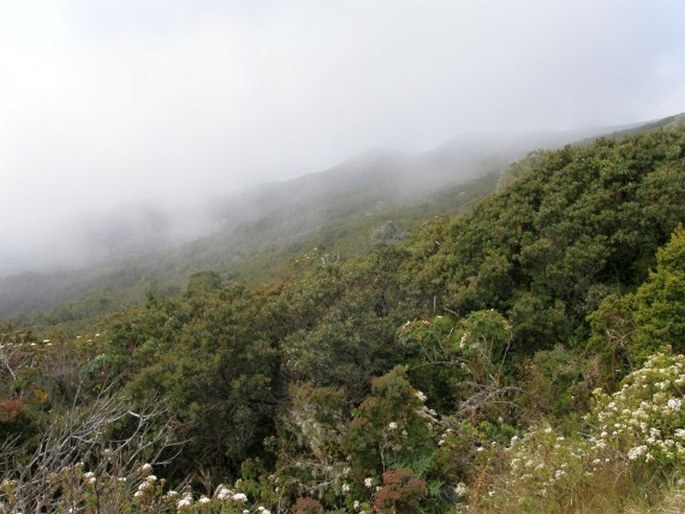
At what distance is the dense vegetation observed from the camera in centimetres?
505

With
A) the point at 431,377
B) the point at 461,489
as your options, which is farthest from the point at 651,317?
the point at 461,489

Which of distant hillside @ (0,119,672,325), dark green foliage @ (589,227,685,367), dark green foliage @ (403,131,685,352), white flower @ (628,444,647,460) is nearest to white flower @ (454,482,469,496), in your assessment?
white flower @ (628,444,647,460)

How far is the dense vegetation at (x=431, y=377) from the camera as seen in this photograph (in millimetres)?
5047

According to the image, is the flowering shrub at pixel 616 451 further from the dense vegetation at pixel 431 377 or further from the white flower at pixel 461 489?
the white flower at pixel 461 489

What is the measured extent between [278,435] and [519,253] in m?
6.34

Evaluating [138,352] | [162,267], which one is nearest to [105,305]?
[162,267]

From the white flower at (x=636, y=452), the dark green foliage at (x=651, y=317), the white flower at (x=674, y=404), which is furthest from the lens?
the dark green foliage at (x=651, y=317)

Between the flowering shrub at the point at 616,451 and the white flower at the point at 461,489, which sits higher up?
the flowering shrub at the point at 616,451

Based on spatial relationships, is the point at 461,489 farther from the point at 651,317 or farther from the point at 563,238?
the point at 563,238

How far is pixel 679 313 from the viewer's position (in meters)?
7.04

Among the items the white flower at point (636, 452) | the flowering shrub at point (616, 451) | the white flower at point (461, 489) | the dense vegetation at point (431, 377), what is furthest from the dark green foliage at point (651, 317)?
the white flower at point (461, 489)

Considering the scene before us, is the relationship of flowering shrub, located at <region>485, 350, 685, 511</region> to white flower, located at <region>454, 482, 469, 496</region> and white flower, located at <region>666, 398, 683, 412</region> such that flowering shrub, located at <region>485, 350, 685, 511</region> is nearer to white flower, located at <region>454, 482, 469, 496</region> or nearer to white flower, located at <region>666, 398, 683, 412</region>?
white flower, located at <region>666, 398, 683, 412</region>

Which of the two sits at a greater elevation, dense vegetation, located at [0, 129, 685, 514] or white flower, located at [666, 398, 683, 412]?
white flower, located at [666, 398, 683, 412]

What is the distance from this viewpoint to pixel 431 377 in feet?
30.5
